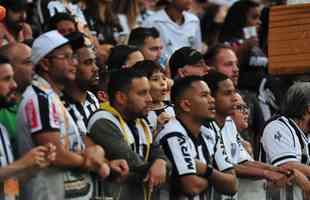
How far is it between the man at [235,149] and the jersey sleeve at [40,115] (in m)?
2.27

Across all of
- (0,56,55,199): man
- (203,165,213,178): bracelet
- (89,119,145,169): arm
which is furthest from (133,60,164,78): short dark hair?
(0,56,55,199): man

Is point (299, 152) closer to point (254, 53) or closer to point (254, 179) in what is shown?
point (254, 179)

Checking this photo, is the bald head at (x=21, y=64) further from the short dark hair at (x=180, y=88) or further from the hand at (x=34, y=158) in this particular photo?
the short dark hair at (x=180, y=88)

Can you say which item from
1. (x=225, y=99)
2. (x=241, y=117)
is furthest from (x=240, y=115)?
(x=225, y=99)

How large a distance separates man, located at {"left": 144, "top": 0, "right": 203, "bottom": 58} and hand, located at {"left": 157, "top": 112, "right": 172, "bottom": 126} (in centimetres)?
417

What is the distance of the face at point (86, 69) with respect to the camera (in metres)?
9.11

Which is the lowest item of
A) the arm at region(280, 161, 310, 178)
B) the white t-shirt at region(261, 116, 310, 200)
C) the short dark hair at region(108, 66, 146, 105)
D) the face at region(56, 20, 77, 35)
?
the arm at region(280, 161, 310, 178)

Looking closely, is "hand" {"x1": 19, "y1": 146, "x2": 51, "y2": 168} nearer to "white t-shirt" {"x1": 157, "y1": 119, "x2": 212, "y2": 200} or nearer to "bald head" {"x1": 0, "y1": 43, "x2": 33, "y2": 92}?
"bald head" {"x1": 0, "y1": 43, "x2": 33, "y2": 92}

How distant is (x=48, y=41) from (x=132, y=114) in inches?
34.7

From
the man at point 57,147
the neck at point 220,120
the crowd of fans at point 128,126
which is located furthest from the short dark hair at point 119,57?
the man at point 57,147

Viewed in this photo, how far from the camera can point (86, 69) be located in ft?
30.0

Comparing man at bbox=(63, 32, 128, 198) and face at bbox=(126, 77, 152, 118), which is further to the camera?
man at bbox=(63, 32, 128, 198)

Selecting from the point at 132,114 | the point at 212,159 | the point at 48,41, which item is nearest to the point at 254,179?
the point at 212,159

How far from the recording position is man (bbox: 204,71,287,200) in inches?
382
